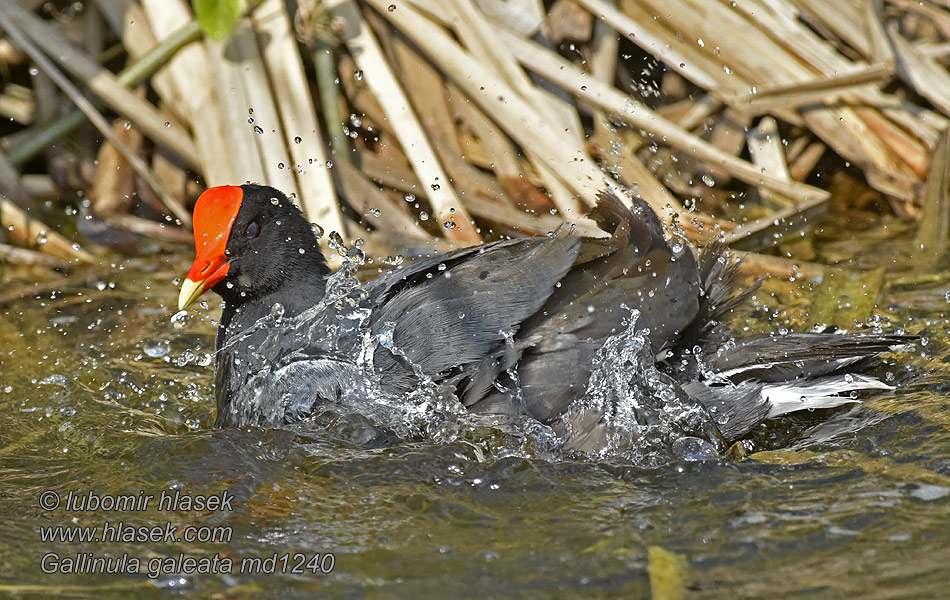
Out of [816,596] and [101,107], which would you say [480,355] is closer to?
[816,596]

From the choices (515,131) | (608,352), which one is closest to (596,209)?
(608,352)

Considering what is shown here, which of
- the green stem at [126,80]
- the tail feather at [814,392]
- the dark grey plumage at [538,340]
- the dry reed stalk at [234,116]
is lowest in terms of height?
the tail feather at [814,392]

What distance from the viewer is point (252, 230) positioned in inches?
105

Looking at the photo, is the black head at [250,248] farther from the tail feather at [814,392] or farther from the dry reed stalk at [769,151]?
the dry reed stalk at [769,151]

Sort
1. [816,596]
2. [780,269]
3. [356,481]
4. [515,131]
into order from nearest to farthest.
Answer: [816,596]
[356,481]
[780,269]
[515,131]

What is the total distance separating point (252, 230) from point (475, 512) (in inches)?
37.8

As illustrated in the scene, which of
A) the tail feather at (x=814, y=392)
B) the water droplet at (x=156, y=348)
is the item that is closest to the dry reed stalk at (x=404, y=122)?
the water droplet at (x=156, y=348)

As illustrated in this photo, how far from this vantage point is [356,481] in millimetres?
2291

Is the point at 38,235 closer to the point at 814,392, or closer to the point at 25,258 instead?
the point at 25,258

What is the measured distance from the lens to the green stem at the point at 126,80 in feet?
13.0

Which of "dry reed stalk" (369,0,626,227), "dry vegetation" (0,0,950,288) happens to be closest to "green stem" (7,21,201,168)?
"dry vegetation" (0,0,950,288)

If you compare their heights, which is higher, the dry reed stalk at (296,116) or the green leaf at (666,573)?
the dry reed stalk at (296,116)

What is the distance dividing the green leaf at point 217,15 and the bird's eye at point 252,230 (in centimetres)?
137

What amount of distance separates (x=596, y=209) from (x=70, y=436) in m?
1.41
